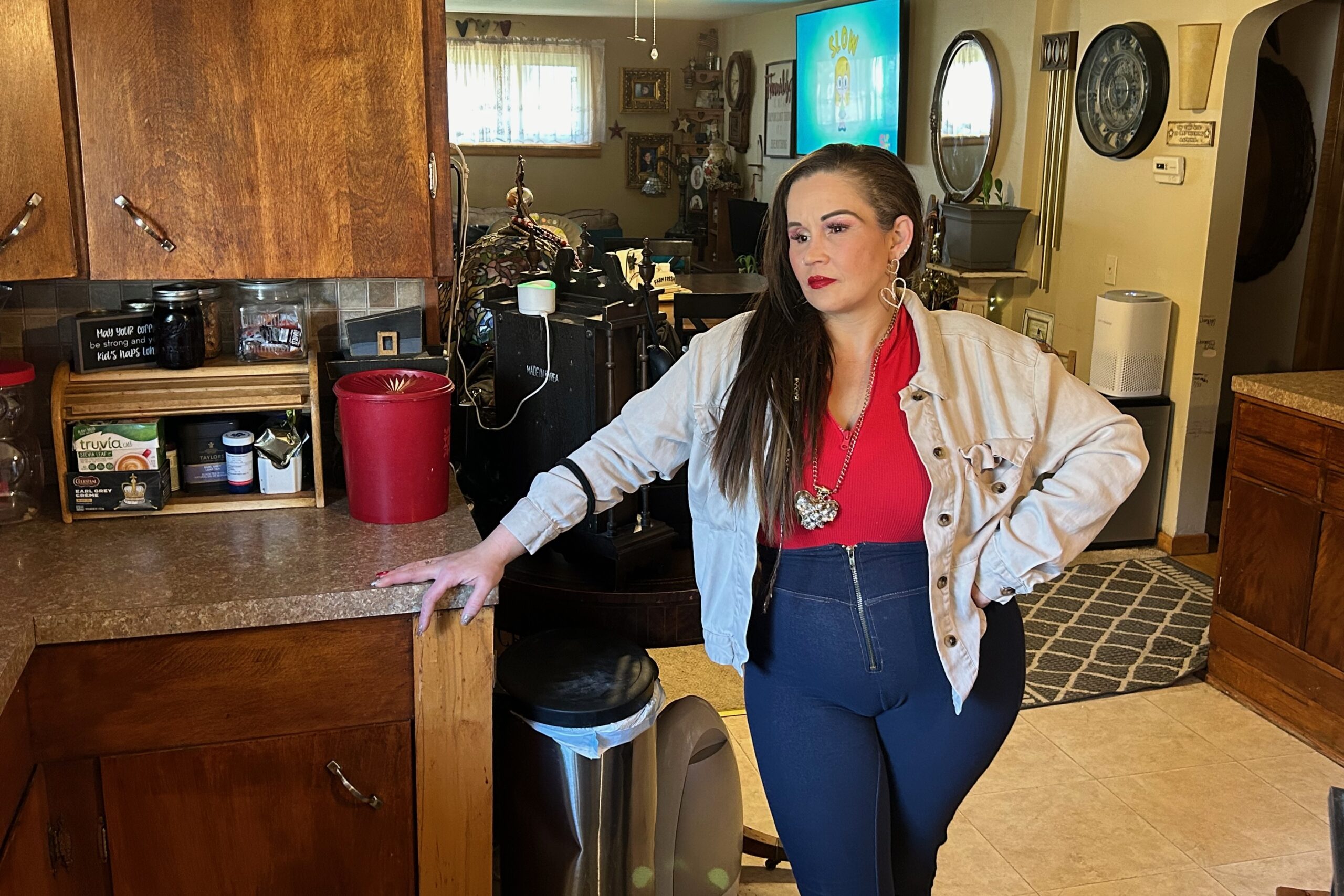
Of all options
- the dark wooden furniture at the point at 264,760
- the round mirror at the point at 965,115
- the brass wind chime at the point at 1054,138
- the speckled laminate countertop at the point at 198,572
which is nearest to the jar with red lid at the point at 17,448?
the speckled laminate countertop at the point at 198,572

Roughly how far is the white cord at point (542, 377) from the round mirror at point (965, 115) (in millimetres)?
4099

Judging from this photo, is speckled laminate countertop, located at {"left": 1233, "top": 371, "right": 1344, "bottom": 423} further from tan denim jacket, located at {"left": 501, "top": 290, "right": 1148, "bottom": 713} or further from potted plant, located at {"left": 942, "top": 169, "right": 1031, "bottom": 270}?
potted plant, located at {"left": 942, "top": 169, "right": 1031, "bottom": 270}

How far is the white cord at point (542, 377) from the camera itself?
2.17 meters

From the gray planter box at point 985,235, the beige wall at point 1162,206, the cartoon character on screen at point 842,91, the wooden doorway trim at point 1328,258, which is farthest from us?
the cartoon character on screen at point 842,91

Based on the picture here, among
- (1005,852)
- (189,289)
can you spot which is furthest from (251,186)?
(1005,852)

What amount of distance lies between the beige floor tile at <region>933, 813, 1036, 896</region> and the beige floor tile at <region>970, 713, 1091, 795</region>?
20 cm

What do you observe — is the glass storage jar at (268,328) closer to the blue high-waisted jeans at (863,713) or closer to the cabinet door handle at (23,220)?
the cabinet door handle at (23,220)

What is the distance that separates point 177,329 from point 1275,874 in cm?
251

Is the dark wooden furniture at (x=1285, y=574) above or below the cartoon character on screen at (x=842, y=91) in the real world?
below

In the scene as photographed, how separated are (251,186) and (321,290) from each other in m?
Result: 0.34

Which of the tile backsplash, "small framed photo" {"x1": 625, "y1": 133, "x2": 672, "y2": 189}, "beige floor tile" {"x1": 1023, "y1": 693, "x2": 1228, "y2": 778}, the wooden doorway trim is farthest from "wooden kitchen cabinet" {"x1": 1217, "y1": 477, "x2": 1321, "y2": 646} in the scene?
"small framed photo" {"x1": 625, "y1": 133, "x2": 672, "y2": 189}

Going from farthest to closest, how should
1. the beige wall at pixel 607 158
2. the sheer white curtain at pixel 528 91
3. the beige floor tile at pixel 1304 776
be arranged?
the beige wall at pixel 607 158
the sheer white curtain at pixel 528 91
the beige floor tile at pixel 1304 776

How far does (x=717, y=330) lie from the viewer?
187cm

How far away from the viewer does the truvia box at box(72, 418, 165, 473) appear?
1.96m
